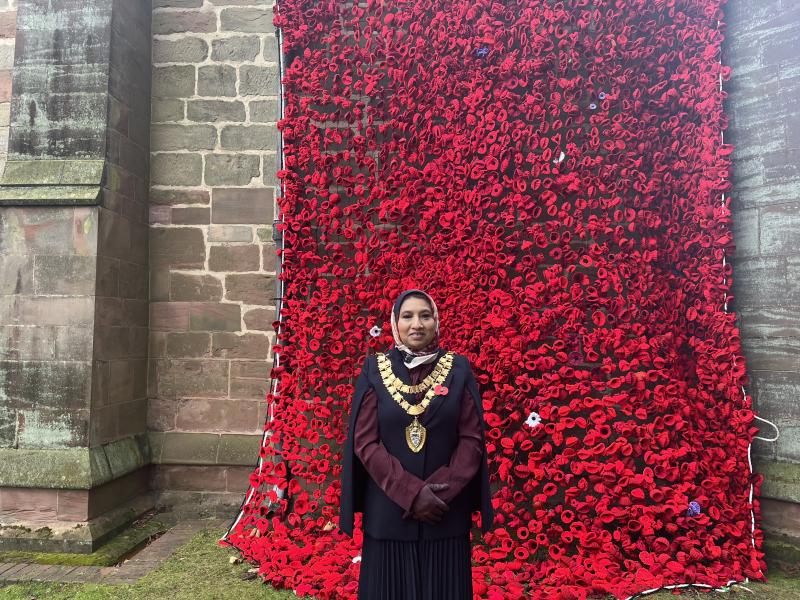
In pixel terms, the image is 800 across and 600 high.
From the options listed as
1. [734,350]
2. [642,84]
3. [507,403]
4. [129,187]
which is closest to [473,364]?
[507,403]

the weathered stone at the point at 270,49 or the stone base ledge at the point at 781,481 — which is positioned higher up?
the weathered stone at the point at 270,49

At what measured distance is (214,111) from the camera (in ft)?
16.3

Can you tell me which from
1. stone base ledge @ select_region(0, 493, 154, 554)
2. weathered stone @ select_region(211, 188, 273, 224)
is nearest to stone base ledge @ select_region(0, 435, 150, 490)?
stone base ledge @ select_region(0, 493, 154, 554)

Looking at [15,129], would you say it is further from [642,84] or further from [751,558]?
[751,558]

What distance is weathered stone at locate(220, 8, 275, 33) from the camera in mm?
4957

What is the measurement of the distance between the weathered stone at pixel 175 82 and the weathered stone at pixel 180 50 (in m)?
0.08

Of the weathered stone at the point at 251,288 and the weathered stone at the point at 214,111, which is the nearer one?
the weathered stone at the point at 251,288

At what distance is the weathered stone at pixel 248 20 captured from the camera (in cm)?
496

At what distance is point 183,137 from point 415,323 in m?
3.72

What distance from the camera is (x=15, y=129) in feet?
14.2

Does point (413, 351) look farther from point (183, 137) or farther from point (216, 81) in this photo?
point (216, 81)

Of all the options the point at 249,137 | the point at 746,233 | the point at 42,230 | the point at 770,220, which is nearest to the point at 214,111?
the point at 249,137

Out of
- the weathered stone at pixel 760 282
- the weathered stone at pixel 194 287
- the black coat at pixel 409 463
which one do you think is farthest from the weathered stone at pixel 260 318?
the weathered stone at pixel 760 282

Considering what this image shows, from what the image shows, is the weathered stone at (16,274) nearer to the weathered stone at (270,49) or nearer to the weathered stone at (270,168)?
the weathered stone at (270,168)
